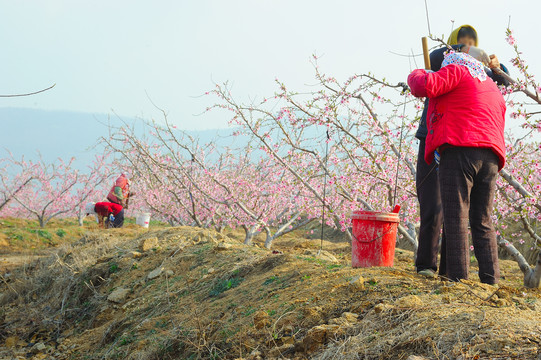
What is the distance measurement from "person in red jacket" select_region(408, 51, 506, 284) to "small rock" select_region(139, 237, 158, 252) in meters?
3.90

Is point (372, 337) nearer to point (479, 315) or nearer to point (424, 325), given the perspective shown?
point (424, 325)

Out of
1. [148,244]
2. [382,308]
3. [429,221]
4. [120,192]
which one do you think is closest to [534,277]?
[429,221]

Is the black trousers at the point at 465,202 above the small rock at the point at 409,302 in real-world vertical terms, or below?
above

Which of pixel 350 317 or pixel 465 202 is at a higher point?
pixel 465 202

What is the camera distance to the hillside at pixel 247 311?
202 centimetres

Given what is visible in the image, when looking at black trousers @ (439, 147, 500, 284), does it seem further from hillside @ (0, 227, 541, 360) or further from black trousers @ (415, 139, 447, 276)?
black trousers @ (415, 139, 447, 276)

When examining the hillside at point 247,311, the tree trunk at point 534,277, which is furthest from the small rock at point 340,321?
the tree trunk at point 534,277

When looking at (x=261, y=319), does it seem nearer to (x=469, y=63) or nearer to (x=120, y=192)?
(x=469, y=63)

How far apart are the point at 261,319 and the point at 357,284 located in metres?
0.60

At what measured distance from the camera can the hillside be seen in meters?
2.02

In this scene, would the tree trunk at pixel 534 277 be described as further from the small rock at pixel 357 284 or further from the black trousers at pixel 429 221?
the small rock at pixel 357 284

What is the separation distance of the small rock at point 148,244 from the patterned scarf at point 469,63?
13.6 feet

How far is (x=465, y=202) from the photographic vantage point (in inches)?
116

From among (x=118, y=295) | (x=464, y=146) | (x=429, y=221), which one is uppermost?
(x=464, y=146)
